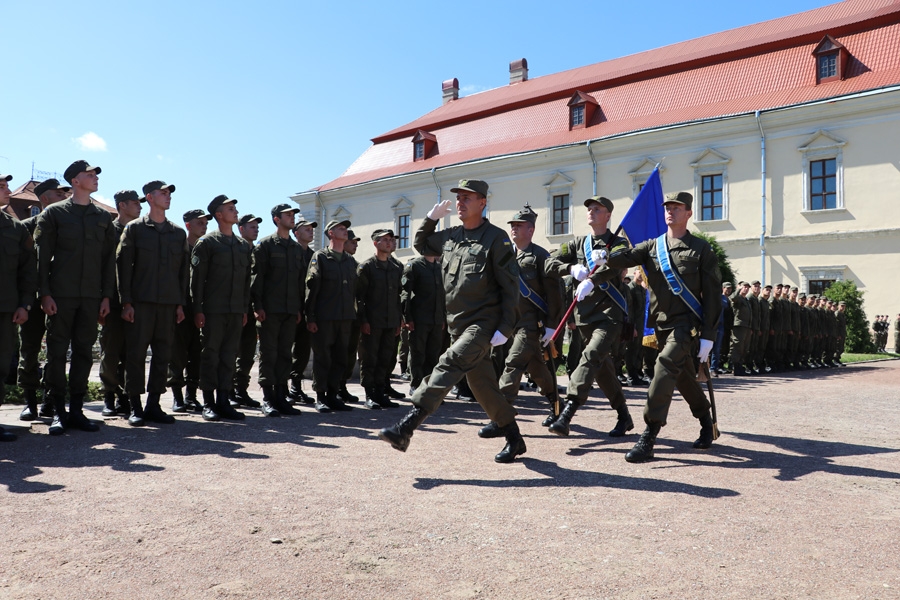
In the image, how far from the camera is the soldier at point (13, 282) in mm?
6180

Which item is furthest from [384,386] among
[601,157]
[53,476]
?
[601,157]

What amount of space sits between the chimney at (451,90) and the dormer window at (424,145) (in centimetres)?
792

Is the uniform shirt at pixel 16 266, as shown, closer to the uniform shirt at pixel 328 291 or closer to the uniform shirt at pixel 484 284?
the uniform shirt at pixel 328 291

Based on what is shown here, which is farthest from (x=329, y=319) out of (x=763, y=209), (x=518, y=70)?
(x=518, y=70)

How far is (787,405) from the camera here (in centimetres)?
969

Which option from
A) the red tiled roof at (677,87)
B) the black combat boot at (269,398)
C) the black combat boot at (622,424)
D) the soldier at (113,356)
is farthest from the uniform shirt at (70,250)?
the red tiled roof at (677,87)

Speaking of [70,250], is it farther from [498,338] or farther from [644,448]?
[644,448]

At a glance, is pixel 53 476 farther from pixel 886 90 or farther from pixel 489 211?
pixel 489 211

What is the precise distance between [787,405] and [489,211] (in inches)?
1115

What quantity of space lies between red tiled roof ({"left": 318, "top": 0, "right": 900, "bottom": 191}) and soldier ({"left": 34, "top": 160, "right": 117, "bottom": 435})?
88.5 feet

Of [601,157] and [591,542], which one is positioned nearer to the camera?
[591,542]

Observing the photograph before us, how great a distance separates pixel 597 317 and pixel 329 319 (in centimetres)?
320

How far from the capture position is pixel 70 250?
658 cm

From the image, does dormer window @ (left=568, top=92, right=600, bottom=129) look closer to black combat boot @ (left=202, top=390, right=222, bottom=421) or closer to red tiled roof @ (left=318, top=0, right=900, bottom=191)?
red tiled roof @ (left=318, top=0, right=900, bottom=191)
